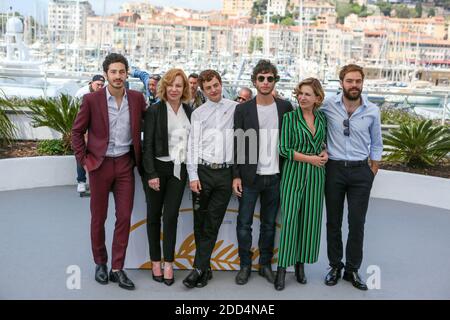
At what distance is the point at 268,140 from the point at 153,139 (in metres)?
0.78

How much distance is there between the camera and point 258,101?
14.4 ft

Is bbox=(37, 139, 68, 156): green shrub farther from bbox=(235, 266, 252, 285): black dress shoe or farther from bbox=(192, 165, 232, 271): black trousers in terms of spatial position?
A: bbox=(235, 266, 252, 285): black dress shoe

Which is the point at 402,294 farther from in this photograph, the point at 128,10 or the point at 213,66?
the point at 128,10

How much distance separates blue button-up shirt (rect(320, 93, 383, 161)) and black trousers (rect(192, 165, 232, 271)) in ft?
2.50

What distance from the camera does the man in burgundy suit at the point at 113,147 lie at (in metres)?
4.26

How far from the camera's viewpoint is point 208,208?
440 centimetres

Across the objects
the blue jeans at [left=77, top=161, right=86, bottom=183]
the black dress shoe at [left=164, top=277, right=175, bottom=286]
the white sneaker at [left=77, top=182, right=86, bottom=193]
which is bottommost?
the black dress shoe at [left=164, top=277, right=175, bottom=286]

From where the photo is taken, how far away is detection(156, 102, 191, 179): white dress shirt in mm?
4312

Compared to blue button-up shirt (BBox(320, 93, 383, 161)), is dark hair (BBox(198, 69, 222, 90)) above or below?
above

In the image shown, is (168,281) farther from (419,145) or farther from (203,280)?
(419,145)

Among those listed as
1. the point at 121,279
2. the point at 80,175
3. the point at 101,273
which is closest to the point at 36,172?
the point at 80,175

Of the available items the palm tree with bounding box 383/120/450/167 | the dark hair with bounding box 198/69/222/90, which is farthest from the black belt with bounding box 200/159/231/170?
the palm tree with bounding box 383/120/450/167

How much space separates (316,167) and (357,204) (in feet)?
1.33
